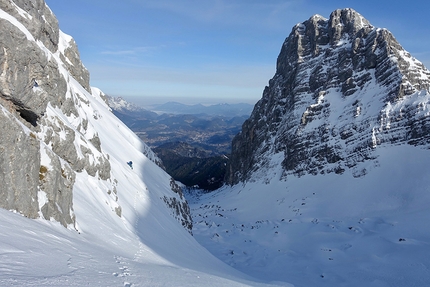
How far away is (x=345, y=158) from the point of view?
53.0 m

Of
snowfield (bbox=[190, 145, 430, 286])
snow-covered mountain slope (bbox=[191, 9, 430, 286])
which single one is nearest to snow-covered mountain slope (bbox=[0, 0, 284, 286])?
snowfield (bbox=[190, 145, 430, 286])

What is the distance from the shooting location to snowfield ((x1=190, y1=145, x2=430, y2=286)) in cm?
2294

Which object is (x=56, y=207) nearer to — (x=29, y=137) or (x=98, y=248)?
(x=98, y=248)

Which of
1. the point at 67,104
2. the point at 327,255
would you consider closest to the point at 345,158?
the point at 327,255

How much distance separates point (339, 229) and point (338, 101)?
3622cm

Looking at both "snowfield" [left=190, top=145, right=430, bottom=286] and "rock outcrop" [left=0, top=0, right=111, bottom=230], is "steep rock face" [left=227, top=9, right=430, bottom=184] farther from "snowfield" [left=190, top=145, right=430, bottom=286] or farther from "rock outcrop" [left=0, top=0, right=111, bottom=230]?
"rock outcrop" [left=0, top=0, right=111, bottom=230]

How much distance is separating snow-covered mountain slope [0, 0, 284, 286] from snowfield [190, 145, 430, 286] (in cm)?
1119

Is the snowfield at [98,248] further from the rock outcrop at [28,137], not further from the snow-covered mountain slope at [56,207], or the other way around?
the rock outcrop at [28,137]

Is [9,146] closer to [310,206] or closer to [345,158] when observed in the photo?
[310,206]

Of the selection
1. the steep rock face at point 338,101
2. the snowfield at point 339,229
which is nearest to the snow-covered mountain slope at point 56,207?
the snowfield at point 339,229

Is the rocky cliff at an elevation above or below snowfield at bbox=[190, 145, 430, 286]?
above

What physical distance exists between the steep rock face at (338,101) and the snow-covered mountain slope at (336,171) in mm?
236

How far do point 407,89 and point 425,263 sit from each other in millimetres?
39351

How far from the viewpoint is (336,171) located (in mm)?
52938
